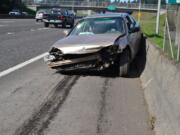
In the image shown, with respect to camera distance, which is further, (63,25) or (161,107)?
(63,25)

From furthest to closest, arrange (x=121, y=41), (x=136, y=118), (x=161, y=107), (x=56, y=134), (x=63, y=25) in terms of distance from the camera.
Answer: (x=63, y=25)
(x=121, y=41)
(x=136, y=118)
(x=161, y=107)
(x=56, y=134)

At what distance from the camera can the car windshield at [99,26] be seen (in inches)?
521

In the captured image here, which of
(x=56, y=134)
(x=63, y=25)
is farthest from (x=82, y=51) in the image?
(x=63, y=25)

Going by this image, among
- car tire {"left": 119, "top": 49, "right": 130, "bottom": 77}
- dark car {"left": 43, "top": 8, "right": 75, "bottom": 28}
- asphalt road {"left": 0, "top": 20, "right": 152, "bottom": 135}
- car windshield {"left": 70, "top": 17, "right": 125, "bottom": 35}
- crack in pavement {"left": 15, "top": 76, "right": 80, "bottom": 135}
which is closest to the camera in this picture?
crack in pavement {"left": 15, "top": 76, "right": 80, "bottom": 135}

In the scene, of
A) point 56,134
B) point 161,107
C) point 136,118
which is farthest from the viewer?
point 136,118

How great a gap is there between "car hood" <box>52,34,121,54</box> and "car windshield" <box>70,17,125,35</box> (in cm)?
90

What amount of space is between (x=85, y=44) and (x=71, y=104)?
136 inches

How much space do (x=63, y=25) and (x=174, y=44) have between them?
3296 centimetres

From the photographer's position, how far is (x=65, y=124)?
7109 millimetres

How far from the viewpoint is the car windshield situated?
1323 cm

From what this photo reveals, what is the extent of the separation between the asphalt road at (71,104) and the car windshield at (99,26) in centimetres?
130

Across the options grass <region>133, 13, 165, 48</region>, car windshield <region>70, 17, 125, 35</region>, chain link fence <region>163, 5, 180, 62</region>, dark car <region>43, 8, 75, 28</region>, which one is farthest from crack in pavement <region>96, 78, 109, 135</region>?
dark car <region>43, 8, 75, 28</region>

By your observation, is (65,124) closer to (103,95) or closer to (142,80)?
(103,95)

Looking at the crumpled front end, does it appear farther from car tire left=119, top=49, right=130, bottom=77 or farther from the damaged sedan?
car tire left=119, top=49, right=130, bottom=77
